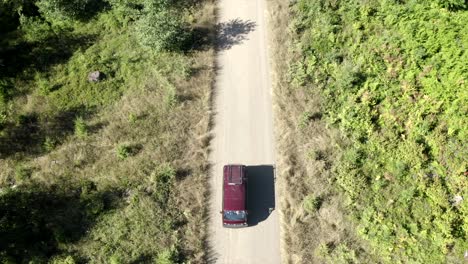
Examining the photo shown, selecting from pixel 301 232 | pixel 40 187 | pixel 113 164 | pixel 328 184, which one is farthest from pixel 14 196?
pixel 328 184

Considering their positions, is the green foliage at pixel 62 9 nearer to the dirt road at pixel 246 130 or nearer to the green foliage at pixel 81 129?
the green foliage at pixel 81 129

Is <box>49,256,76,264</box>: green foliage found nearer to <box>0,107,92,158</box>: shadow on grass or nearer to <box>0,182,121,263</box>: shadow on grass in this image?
<box>0,182,121,263</box>: shadow on grass

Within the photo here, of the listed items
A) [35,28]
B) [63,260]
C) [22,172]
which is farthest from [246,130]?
[35,28]

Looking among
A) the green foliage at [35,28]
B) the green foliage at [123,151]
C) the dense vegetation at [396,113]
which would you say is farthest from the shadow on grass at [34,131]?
the dense vegetation at [396,113]

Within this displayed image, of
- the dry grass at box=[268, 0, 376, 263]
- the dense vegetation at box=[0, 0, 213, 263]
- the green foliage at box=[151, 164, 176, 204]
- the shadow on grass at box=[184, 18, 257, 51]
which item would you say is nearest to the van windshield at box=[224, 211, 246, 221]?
the dense vegetation at box=[0, 0, 213, 263]

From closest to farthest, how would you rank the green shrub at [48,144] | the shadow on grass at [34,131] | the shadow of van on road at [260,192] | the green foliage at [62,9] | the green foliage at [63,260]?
the green foliage at [63,260] < the shadow of van on road at [260,192] < the green shrub at [48,144] < the shadow on grass at [34,131] < the green foliage at [62,9]
